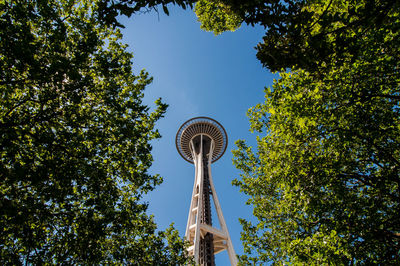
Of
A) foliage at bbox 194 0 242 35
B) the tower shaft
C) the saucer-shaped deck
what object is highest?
the saucer-shaped deck

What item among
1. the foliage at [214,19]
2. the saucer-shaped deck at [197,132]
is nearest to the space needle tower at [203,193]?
the saucer-shaped deck at [197,132]

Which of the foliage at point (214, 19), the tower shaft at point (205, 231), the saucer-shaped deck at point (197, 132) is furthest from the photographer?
the saucer-shaped deck at point (197, 132)

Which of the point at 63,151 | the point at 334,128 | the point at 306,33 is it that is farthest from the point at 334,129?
the point at 63,151

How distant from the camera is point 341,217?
618 centimetres

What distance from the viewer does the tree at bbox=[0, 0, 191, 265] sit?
5523 mm

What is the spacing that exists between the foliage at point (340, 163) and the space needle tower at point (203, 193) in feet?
48.6

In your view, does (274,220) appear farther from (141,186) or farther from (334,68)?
(334,68)

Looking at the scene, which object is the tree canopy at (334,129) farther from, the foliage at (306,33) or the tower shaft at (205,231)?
the tower shaft at (205,231)

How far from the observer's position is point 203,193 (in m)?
31.1

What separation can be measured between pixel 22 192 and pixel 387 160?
9.57m

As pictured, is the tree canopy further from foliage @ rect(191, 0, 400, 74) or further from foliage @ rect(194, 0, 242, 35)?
foliage @ rect(194, 0, 242, 35)

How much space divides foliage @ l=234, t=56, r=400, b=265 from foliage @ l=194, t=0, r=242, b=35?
24.3 ft

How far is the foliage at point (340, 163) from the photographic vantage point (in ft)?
18.9

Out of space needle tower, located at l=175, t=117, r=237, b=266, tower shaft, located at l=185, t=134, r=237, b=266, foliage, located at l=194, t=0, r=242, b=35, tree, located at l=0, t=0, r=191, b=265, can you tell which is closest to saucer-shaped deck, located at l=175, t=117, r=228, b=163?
space needle tower, located at l=175, t=117, r=237, b=266
